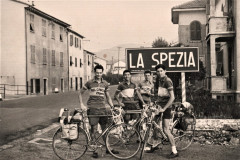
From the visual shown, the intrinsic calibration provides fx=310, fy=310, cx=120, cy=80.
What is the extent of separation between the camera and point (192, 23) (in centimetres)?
2656

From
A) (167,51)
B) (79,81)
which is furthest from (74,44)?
(167,51)

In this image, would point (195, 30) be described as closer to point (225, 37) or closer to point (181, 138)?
point (225, 37)

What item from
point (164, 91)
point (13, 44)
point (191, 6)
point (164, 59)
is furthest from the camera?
point (13, 44)

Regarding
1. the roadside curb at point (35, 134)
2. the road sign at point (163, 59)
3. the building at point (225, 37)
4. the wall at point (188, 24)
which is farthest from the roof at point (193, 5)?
the roadside curb at point (35, 134)

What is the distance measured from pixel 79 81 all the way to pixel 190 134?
4324 cm

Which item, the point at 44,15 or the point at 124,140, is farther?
the point at 44,15

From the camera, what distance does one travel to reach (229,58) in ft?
63.7

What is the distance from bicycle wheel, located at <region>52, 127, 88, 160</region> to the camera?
5.96 meters

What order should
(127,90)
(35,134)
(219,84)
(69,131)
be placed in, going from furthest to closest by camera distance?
(219,84), (35,134), (127,90), (69,131)

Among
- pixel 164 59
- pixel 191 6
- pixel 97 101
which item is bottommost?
pixel 97 101

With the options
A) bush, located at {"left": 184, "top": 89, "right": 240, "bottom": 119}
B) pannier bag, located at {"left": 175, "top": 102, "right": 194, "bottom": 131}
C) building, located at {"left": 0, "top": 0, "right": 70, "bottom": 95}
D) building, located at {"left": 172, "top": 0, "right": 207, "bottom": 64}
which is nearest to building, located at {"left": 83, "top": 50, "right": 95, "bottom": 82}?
building, located at {"left": 0, "top": 0, "right": 70, "bottom": 95}

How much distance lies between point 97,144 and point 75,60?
1628 inches

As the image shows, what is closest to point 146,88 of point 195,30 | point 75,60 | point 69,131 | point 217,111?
point 69,131

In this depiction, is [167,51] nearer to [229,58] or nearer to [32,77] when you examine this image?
[229,58]
